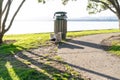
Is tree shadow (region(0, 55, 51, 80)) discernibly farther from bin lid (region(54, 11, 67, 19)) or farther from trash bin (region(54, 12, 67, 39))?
bin lid (region(54, 11, 67, 19))

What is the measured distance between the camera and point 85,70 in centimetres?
963

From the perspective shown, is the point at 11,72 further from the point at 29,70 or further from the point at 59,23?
the point at 59,23

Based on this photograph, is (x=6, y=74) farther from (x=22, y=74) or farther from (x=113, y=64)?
(x=113, y=64)

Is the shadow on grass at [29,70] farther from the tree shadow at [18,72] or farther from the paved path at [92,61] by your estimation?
the paved path at [92,61]

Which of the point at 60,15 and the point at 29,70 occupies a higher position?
the point at 60,15

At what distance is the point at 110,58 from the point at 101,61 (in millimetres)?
770

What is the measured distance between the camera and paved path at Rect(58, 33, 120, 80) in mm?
9039

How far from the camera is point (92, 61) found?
439 inches

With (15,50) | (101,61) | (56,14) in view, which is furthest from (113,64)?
(56,14)

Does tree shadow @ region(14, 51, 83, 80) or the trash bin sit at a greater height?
the trash bin

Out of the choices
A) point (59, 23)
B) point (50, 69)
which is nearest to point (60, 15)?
point (59, 23)

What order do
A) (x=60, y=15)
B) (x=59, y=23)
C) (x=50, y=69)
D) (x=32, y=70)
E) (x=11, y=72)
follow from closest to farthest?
(x=32, y=70) → (x=11, y=72) → (x=50, y=69) → (x=59, y=23) → (x=60, y=15)

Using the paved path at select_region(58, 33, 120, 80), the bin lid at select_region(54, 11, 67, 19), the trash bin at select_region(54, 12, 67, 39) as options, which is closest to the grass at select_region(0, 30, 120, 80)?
the paved path at select_region(58, 33, 120, 80)

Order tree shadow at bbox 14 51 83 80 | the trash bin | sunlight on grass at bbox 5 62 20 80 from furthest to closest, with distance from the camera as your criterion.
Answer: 1. the trash bin
2. sunlight on grass at bbox 5 62 20 80
3. tree shadow at bbox 14 51 83 80
